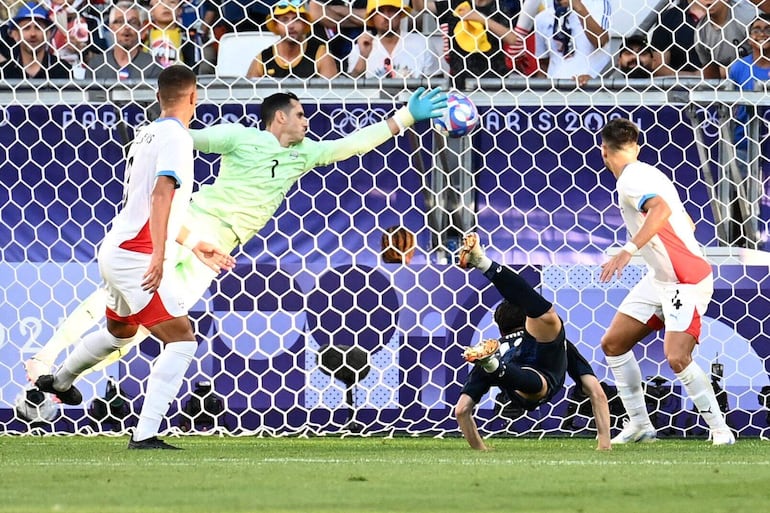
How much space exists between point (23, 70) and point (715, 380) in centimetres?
475

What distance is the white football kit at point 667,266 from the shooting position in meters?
7.28

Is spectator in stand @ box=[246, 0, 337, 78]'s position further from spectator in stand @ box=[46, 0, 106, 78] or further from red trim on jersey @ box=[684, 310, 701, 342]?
red trim on jersey @ box=[684, 310, 701, 342]

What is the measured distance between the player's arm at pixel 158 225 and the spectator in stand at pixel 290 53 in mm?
3561

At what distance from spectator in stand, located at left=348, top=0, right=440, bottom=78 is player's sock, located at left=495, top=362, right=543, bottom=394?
3402mm

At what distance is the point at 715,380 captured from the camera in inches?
344

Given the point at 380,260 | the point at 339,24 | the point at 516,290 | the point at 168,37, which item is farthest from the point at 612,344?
the point at 168,37

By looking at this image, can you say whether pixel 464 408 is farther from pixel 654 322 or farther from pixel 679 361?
pixel 654 322

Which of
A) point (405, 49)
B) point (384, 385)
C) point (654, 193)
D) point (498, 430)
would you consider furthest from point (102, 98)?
point (654, 193)

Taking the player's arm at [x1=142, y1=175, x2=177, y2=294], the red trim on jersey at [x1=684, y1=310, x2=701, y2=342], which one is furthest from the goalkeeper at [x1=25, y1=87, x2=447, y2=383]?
the red trim on jersey at [x1=684, y1=310, x2=701, y2=342]

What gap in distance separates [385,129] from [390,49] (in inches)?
92.6

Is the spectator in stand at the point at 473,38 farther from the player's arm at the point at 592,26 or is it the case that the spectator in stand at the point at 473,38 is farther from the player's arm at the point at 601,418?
the player's arm at the point at 601,418

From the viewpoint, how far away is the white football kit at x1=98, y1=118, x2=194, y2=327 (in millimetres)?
6414

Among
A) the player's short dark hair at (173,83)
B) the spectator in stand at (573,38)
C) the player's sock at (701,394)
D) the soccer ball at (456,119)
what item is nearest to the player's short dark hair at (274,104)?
the soccer ball at (456,119)

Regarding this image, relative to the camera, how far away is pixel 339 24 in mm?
10086
